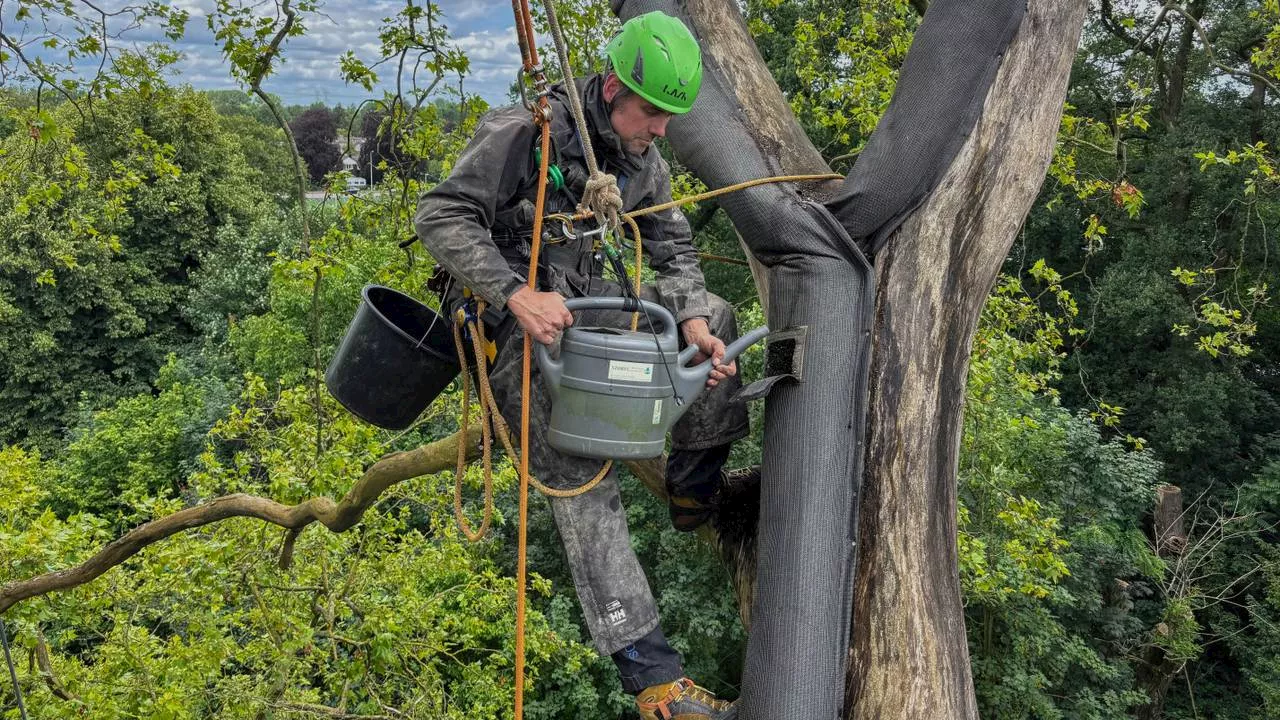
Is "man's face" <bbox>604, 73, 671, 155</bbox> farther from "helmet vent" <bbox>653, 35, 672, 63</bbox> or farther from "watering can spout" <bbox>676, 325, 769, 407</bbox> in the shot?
"watering can spout" <bbox>676, 325, 769, 407</bbox>

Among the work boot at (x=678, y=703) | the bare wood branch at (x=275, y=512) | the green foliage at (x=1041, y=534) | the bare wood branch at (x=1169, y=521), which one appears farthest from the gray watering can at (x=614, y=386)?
the bare wood branch at (x=1169, y=521)

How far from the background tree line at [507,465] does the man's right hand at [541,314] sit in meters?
2.88

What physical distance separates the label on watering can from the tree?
3848cm

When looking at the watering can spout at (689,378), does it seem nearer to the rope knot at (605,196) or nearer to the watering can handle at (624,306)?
the watering can handle at (624,306)

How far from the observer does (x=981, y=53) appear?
9.15 feet

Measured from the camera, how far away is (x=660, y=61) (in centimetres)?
261

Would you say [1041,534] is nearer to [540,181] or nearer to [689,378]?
[689,378]

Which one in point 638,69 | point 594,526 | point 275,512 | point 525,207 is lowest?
point 275,512

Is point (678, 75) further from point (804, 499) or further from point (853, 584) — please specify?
point (853, 584)

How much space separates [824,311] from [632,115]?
0.81 metres

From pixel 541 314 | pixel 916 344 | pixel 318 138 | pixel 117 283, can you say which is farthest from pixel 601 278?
pixel 318 138

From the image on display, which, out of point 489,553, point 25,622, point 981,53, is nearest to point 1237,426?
point 489,553

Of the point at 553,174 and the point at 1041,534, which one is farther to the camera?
the point at 1041,534

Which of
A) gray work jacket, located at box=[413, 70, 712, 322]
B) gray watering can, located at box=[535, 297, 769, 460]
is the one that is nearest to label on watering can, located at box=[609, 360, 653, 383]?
gray watering can, located at box=[535, 297, 769, 460]
